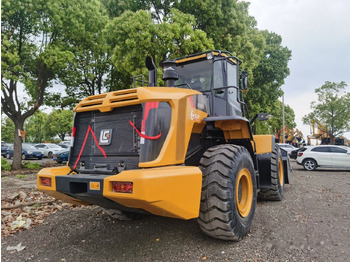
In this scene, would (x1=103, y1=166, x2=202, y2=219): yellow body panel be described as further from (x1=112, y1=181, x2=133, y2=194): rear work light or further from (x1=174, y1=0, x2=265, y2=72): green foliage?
(x1=174, y1=0, x2=265, y2=72): green foliage

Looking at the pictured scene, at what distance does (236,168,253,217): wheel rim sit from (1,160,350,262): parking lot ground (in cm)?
39

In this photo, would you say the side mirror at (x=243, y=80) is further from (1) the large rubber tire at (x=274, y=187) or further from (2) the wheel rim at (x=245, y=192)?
(1) the large rubber tire at (x=274, y=187)

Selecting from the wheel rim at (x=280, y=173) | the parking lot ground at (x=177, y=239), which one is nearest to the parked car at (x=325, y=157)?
the wheel rim at (x=280, y=173)

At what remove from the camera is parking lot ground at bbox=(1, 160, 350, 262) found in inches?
143

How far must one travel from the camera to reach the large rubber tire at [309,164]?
52.4 feet

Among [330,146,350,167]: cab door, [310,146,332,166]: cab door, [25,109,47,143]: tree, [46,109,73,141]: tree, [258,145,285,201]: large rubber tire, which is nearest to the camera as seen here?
[258,145,285,201]: large rubber tire

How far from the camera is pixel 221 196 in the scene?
363cm

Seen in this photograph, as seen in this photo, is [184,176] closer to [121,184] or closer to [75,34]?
[121,184]

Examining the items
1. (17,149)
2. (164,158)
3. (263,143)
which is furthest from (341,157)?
(17,149)


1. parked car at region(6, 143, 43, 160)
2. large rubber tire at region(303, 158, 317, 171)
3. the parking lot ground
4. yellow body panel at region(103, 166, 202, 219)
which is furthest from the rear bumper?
parked car at region(6, 143, 43, 160)

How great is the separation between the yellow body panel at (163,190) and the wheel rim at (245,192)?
119 centimetres

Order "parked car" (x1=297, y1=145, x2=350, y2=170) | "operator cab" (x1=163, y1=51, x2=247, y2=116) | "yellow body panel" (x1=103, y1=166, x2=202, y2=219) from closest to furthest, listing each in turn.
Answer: "yellow body panel" (x1=103, y1=166, x2=202, y2=219) → "operator cab" (x1=163, y1=51, x2=247, y2=116) → "parked car" (x1=297, y1=145, x2=350, y2=170)

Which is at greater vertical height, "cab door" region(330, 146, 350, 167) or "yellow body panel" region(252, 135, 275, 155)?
"yellow body panel" region(252, 135, 275, 155)

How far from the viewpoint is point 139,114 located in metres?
3.75
